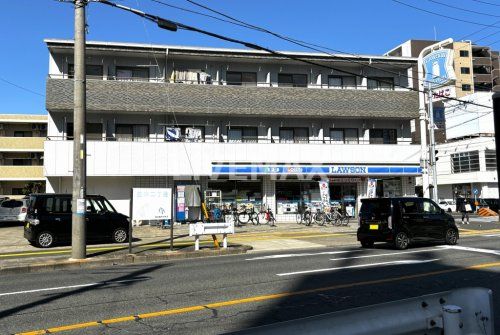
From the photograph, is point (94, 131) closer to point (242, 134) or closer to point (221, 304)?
point (242, 134)

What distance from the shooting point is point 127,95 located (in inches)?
1016

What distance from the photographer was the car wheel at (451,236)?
16078mm

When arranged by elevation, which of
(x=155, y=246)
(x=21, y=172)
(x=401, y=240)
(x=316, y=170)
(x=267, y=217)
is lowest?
(x=155, y=246)

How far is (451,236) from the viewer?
16141 millimetres

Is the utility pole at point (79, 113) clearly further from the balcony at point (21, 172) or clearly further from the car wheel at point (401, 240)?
the balcony at point (21, 172)

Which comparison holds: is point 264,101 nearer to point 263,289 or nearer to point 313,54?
point 313,54

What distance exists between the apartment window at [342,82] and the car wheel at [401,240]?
17.4 metres

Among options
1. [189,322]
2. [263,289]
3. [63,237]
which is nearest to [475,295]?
[189,322]

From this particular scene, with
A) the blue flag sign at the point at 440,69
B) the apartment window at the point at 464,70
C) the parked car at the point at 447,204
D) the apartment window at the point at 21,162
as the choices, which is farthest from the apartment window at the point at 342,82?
the apartment window at the point at 464,70

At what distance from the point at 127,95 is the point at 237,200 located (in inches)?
345

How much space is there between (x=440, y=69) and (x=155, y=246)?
19838 millimetres

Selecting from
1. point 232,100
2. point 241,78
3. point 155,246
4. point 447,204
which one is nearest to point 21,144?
point 241,78

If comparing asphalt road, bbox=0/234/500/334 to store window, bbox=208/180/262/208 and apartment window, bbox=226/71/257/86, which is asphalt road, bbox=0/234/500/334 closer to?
store window, bbox=208/180/262/208

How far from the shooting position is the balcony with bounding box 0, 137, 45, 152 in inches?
1928
